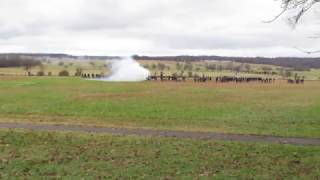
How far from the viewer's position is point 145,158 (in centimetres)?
1702

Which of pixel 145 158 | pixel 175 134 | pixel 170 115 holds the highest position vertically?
pixel 145 158

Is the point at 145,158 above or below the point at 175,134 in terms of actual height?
above

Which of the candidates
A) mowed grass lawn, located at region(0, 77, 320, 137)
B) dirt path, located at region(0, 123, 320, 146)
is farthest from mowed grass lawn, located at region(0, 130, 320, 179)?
mowed grass lawn, located at region(0, 77, 320, 137)

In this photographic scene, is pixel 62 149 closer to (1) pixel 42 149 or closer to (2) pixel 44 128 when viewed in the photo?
(1) pixel 42 149

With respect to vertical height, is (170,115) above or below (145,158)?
below

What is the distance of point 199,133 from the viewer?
81.1ft

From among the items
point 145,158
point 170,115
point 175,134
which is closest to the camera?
point 145,158

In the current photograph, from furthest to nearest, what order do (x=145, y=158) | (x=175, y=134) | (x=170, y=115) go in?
(x=170, y=115) → (x=175, y=134) → (x=145, y=158)

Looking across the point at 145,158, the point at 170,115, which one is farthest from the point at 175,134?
the point at 170,115

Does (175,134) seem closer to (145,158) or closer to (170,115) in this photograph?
(145,158)

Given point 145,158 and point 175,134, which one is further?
point 175,134

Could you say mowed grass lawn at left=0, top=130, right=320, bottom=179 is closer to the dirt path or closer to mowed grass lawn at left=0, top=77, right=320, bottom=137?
the dirt path

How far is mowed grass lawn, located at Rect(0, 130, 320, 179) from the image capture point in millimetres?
14656

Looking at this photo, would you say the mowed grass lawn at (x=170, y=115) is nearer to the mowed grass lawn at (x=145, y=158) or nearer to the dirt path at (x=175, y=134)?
the dirt path at (x=175, y=134)
